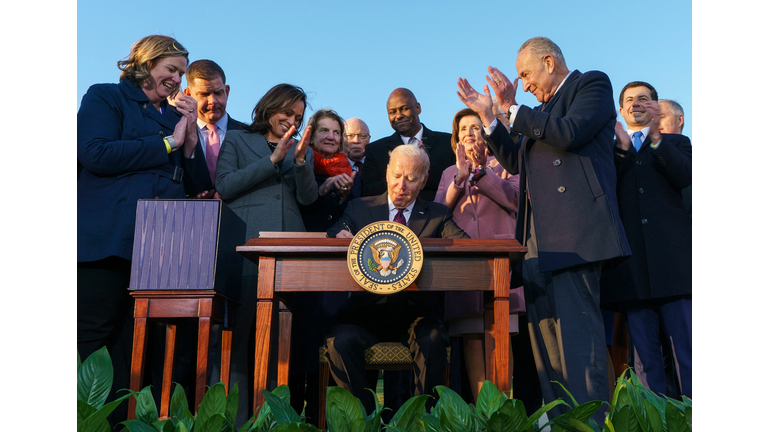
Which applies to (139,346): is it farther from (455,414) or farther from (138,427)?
(455,414)

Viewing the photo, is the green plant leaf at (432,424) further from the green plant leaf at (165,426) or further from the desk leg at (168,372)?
the desk leg at (168,372)

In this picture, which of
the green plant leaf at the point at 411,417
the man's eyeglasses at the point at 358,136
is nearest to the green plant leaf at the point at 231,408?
the green plant leaf at the point at 411,417

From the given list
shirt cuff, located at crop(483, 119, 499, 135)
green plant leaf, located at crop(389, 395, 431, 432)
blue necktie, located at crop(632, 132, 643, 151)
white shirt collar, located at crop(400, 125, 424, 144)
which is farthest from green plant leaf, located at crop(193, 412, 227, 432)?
white shirt collar, located at crop(400, 125, 424, 144)

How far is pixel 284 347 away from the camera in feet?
8.81

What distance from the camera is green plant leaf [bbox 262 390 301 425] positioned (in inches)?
77.2

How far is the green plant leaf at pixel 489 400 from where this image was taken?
205 centimetres

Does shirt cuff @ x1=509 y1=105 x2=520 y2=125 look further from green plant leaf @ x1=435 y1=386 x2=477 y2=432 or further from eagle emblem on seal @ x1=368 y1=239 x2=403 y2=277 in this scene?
green plant leaf @ x1=435 y1=386 x2=477 y2=432

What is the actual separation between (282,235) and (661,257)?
1973mm

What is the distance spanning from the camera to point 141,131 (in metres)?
3.13

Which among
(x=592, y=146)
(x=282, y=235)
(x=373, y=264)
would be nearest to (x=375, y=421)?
(x=373, y=264)

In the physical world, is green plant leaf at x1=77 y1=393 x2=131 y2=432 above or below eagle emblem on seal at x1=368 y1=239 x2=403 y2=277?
below

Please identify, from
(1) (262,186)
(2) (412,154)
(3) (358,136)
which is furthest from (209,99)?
(2) (412,154)

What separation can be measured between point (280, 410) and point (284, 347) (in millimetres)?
710

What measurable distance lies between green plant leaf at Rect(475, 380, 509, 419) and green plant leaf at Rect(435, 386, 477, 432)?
63 mm
